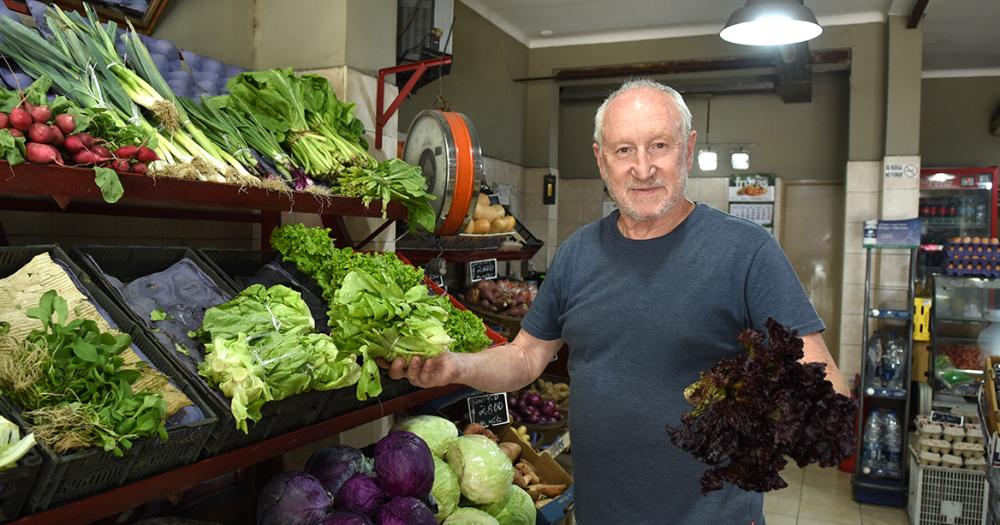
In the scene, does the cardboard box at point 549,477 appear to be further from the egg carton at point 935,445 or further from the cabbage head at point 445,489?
the egg carton at point 935,445

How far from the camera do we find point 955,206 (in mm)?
8297

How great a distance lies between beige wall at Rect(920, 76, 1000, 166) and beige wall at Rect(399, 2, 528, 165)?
5246 millimetres

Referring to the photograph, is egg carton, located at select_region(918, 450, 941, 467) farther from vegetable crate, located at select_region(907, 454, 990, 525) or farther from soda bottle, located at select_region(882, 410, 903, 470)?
soda bottle, located at select_region(882, 410, 903, 470)

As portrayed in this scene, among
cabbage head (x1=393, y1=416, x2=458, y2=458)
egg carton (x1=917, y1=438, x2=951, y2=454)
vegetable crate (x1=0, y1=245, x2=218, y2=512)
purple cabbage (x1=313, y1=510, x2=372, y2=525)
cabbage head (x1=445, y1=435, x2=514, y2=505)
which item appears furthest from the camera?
egg carton (x1=917, y1=438, x2=951, y2=454)

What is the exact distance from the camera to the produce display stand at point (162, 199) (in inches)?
73.8

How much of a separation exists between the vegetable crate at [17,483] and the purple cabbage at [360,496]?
1.15m

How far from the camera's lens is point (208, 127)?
2.88 metres

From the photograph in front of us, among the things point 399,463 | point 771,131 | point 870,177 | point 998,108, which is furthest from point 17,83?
point 998,108

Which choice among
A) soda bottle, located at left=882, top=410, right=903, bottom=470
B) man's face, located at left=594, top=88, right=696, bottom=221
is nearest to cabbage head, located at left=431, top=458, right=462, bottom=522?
man's face, located at left=594, top=88, right=696, bottom=221

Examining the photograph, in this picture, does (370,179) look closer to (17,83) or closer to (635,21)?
(17,83)

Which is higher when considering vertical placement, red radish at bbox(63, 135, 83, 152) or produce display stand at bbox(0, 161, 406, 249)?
red radish at bbox(63, 135, 83, 152)

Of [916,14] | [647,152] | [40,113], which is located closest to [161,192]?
[40,113]

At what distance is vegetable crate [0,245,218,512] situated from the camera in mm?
1557

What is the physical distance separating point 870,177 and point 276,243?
20.7 ft
